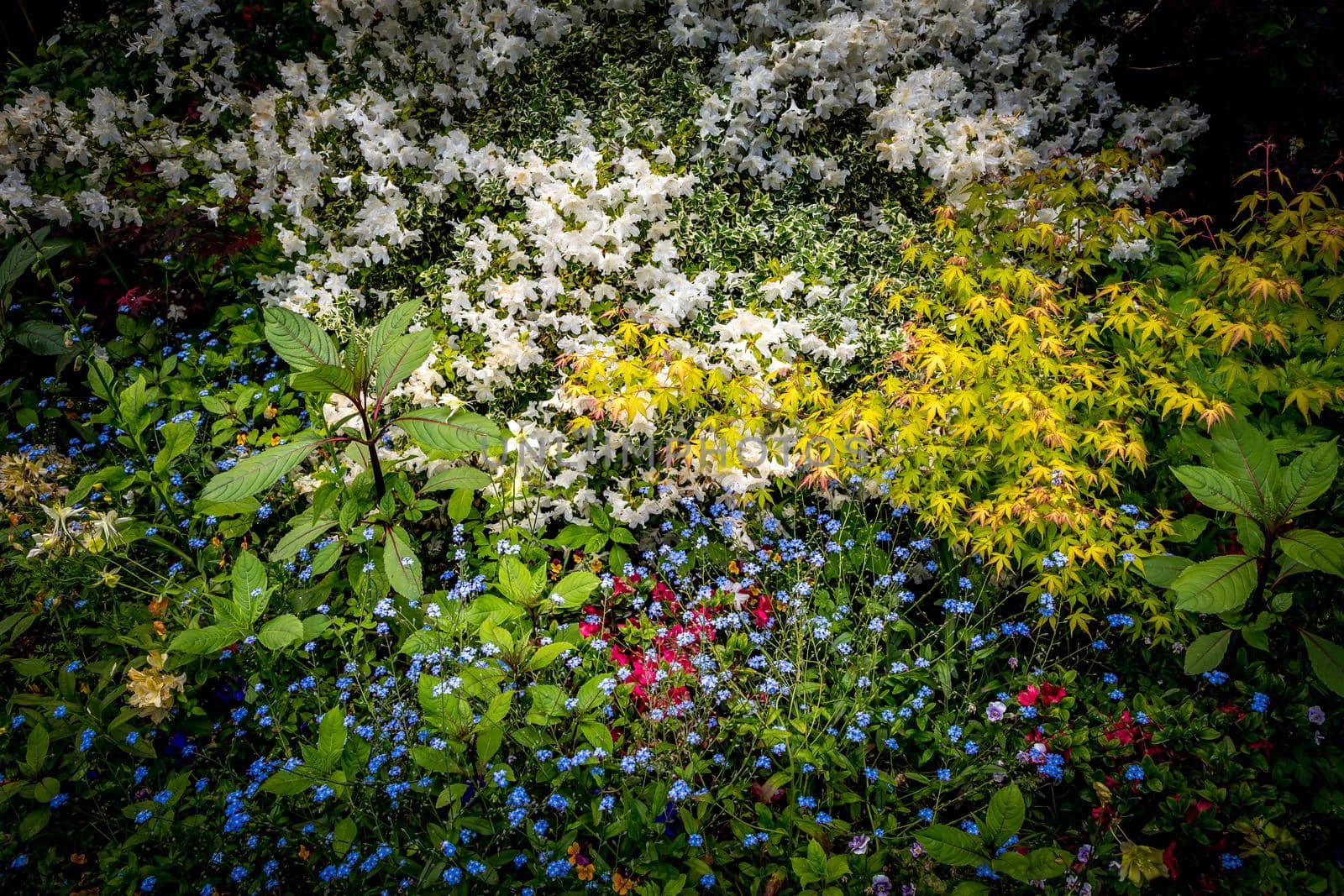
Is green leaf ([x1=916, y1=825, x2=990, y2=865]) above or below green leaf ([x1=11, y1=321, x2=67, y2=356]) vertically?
below

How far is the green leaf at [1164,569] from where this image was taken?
2.36 meters

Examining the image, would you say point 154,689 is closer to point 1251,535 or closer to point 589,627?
point 589,627

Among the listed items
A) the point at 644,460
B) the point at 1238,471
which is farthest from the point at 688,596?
the point at 1238,471

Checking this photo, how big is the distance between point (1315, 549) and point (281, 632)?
2.96m

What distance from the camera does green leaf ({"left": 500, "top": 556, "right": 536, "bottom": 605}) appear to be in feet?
8.26

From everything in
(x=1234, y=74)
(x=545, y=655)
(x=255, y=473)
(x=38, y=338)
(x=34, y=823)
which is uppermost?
(x=1234, y=74)

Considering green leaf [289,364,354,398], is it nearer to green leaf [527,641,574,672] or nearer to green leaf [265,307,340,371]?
green leaf [265,307,340,371]

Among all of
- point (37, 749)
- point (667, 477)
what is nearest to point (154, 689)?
point (37, 749)

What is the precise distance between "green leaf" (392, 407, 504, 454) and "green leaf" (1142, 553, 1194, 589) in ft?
6.73

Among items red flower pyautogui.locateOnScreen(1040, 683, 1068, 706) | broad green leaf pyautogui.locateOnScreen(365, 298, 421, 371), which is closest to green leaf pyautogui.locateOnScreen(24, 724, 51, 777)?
broad green leaf pyautogui.locateOnScreen(365, 298, 421, 371)

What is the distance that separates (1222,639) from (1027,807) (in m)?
0.74

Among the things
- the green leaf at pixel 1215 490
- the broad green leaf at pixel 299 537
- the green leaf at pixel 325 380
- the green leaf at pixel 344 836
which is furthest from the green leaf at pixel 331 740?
the green leaf at pixel 1215 490

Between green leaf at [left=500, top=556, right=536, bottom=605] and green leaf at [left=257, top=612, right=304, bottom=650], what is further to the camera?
green leaf at [left=500, top=556, right=536, bottom=605]

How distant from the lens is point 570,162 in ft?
11.4
